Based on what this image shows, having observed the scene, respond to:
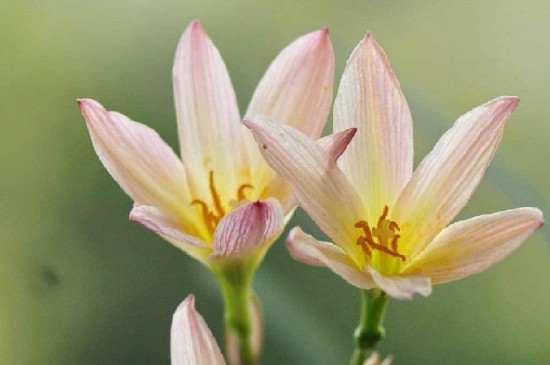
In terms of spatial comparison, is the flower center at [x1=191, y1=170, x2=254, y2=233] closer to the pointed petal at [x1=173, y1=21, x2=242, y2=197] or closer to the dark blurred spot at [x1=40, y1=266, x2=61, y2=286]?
the pointed petal at [x1=173, y1=21, x2=242, y2=197]

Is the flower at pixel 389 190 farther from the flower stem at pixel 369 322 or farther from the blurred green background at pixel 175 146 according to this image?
the blurred green background at pixel 175 146

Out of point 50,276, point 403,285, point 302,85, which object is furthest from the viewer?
point 50,276

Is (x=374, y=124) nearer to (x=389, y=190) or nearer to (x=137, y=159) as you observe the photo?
(x=389, y=190)

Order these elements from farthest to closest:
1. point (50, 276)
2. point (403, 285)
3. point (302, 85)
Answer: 1. point (50, 276)
2. point (302, 85)
3. point (403, 285)

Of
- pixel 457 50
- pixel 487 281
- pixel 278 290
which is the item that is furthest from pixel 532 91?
pixel 278 290

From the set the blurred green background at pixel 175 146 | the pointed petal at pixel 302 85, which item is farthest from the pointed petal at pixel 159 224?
the blurred green background at pixel 175 146

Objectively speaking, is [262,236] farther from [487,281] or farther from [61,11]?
[61,11]

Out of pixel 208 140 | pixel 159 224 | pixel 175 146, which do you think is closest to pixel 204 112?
pixel 208 140
